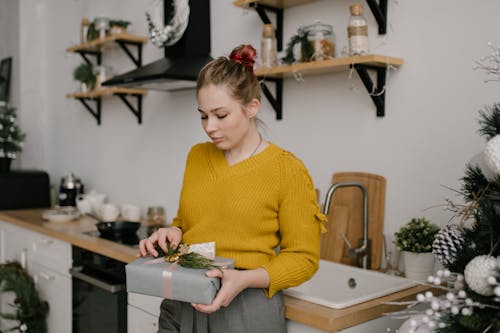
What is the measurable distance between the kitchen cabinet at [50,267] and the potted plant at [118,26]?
1.23 metres

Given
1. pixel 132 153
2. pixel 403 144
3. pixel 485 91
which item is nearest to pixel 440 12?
pixel 485 91

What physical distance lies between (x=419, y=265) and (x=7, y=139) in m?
2.94

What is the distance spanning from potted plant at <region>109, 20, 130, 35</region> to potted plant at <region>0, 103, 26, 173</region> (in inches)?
42.0

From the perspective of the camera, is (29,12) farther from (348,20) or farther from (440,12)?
(440,12)

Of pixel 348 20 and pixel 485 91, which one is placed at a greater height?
pixel 348 20

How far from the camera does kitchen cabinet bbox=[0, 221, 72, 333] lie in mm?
2658

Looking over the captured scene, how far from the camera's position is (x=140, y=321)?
212cm

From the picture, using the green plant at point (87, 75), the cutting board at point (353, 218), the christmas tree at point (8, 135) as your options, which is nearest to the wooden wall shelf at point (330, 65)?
the cutting board at point (353, 218)

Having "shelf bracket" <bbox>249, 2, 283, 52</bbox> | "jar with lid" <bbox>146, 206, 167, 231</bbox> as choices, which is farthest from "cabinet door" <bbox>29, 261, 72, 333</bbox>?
"shelf bracket" <bbox>249, 2, 283, 52</bbox>

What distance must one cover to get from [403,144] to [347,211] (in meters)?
0.34

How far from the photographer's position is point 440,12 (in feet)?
5.85

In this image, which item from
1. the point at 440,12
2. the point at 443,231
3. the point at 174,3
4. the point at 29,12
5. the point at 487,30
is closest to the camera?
the point at 443,231

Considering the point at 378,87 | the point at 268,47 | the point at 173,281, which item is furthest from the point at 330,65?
the point at 173,281

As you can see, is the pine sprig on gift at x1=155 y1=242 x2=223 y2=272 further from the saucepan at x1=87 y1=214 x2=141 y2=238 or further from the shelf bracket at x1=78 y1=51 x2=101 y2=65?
the shelf bracket at x1=78 y1=51 x2=101 y2=65
